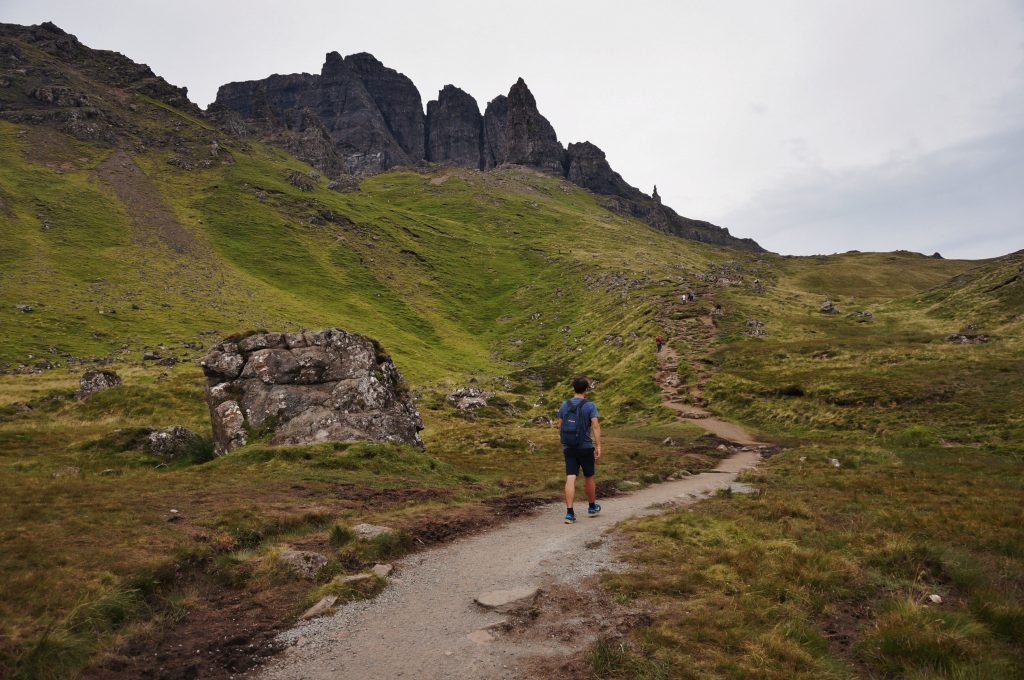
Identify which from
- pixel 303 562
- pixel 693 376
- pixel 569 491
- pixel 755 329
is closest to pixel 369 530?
pixel 303 562

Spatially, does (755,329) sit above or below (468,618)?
above

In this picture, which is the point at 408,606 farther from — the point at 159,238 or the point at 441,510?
the point at 159,238

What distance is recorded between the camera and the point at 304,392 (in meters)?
30.6

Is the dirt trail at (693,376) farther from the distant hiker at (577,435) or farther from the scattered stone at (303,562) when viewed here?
the scattered stone at (303,562)

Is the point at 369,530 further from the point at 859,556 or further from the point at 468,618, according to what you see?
the point at 859,556

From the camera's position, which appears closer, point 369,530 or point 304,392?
point 369,530

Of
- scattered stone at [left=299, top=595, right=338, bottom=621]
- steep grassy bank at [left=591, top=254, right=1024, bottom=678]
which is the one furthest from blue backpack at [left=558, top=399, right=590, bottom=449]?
scattered stone at [left=299, top=595, right=338, bottom=621]

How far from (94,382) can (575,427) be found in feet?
148

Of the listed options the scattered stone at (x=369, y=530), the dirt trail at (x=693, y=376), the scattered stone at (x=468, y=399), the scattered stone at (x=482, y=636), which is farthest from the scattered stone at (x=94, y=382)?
the dirt trail at (x=693, y=376)

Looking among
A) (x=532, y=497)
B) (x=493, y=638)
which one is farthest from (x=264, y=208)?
(x=493, y=638)

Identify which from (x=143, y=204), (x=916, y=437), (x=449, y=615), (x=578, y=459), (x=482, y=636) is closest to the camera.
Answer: (x=482, y=636)

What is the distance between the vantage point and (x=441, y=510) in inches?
694

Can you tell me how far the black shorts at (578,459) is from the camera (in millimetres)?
16453

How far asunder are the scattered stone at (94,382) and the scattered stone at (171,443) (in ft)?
62.9
